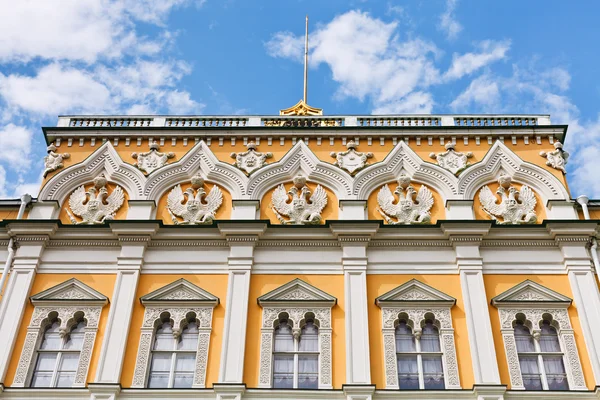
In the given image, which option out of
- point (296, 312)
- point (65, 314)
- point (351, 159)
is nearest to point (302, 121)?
point (351, 159)

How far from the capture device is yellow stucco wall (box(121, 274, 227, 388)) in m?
19.3

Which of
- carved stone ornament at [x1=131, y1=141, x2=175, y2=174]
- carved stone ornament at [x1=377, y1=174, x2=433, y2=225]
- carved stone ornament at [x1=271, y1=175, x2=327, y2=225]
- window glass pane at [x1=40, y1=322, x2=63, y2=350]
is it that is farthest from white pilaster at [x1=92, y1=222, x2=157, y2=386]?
carved stone ornament at [x1=377, y1=174, x2=433, y2=225]

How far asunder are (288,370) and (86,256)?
6.38 m

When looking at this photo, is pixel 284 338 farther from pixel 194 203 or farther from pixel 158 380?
pixel 194 203

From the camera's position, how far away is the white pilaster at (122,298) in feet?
63.1

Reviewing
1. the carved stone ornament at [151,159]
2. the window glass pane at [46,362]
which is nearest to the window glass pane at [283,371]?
the window glass pane at [46,362]

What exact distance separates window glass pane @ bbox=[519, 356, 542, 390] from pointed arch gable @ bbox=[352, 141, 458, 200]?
5283 millimetres

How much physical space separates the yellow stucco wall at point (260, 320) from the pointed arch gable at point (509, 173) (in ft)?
16.1

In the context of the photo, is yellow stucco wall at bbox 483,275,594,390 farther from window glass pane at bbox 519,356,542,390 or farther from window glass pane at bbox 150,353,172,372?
window glass pane at bbox 150,353,172,372

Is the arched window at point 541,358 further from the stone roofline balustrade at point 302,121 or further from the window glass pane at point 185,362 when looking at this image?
the window glass pane at point 185,362

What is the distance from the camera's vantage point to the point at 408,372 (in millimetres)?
19312

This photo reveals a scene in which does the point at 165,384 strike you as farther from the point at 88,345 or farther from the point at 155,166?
the point at 155,166

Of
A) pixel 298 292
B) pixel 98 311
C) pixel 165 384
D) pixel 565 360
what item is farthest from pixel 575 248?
pixel 98 311

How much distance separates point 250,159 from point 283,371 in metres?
7.00
